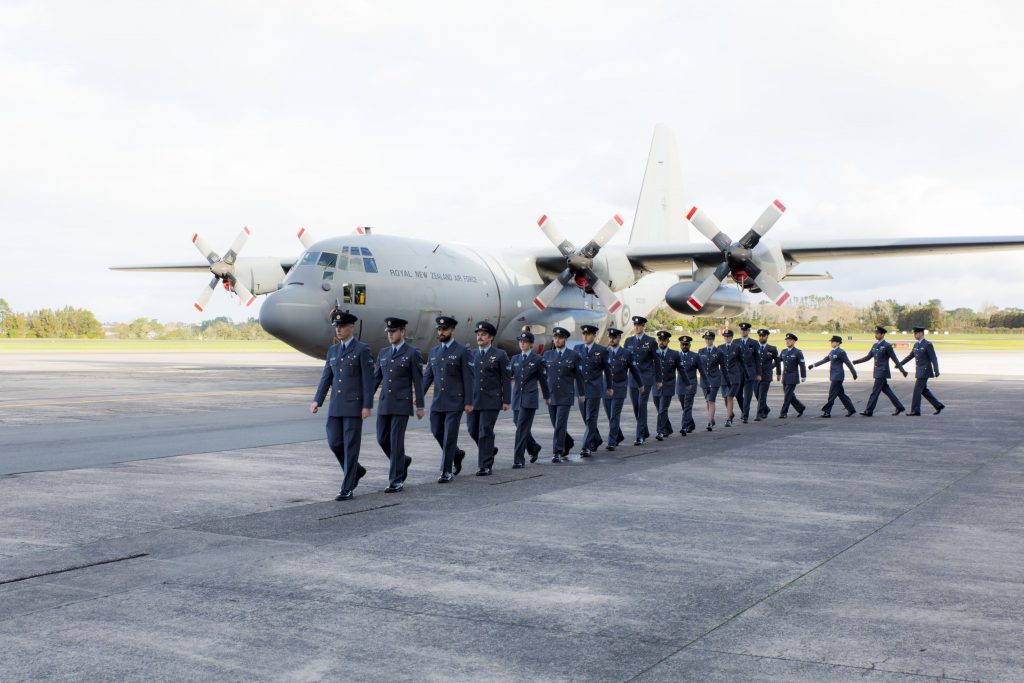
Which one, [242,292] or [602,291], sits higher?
[242,292]

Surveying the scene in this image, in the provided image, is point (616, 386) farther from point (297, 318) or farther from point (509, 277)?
point (509, 277)

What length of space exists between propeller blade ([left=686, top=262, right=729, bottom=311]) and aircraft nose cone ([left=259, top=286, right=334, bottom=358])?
11044mm

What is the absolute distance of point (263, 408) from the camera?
66.4 ft

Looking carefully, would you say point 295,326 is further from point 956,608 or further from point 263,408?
point 956,608

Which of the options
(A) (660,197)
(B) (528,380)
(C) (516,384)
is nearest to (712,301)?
(A) (660,197)

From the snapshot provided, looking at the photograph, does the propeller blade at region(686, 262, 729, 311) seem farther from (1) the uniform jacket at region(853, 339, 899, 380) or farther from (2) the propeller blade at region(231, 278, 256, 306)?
(2) the propeller blade at region(231, 278, 256, 306)

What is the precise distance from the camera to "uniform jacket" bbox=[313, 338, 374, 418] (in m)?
9.84

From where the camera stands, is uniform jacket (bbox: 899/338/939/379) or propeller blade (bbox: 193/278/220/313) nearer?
uniform jacket (bbox: 899/338/939/379)

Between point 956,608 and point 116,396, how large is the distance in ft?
70.1

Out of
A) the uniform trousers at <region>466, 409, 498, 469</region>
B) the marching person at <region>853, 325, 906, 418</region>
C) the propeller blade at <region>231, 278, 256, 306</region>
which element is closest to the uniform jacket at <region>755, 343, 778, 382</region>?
the marching person at <region>853, 325, 906, 418</region>

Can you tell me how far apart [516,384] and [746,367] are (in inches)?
309

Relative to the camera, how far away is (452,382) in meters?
11.0

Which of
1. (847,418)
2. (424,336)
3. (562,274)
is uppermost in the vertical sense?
(562,274)

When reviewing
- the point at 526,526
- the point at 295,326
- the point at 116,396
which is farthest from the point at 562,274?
the point at 526,526
